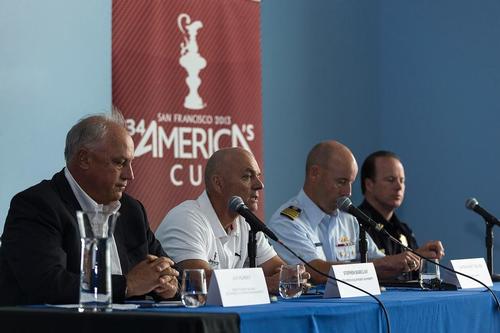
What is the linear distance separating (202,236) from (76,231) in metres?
0.77

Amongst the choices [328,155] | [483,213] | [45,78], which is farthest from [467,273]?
[45,78]

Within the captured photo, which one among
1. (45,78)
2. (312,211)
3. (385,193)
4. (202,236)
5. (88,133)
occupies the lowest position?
(202,236)

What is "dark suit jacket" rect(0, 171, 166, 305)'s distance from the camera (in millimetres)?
2857

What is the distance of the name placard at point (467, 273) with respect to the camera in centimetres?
357

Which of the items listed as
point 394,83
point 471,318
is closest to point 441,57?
point 394,83

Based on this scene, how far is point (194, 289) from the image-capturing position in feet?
8.38

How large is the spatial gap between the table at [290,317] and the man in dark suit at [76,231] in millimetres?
370

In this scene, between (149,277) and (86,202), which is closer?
(149,277)

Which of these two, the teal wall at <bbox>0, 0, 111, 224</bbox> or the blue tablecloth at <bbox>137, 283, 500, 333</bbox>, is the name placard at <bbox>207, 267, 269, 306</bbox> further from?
the teal wall at <bbox>0, 0, 111, 224</bbox>

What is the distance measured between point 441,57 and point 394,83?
0.40 m

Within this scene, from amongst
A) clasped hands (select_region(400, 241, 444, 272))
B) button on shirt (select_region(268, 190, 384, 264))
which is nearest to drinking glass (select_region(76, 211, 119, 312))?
clasped hands (select_region(400, 241, 444, 272))

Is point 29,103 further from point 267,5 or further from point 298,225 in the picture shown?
point 267,5

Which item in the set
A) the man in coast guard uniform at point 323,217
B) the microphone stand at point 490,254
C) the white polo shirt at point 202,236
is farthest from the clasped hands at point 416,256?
the white polo shirt at point 202,236

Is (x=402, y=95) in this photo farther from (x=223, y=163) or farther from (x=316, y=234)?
(x=223, y=163)
